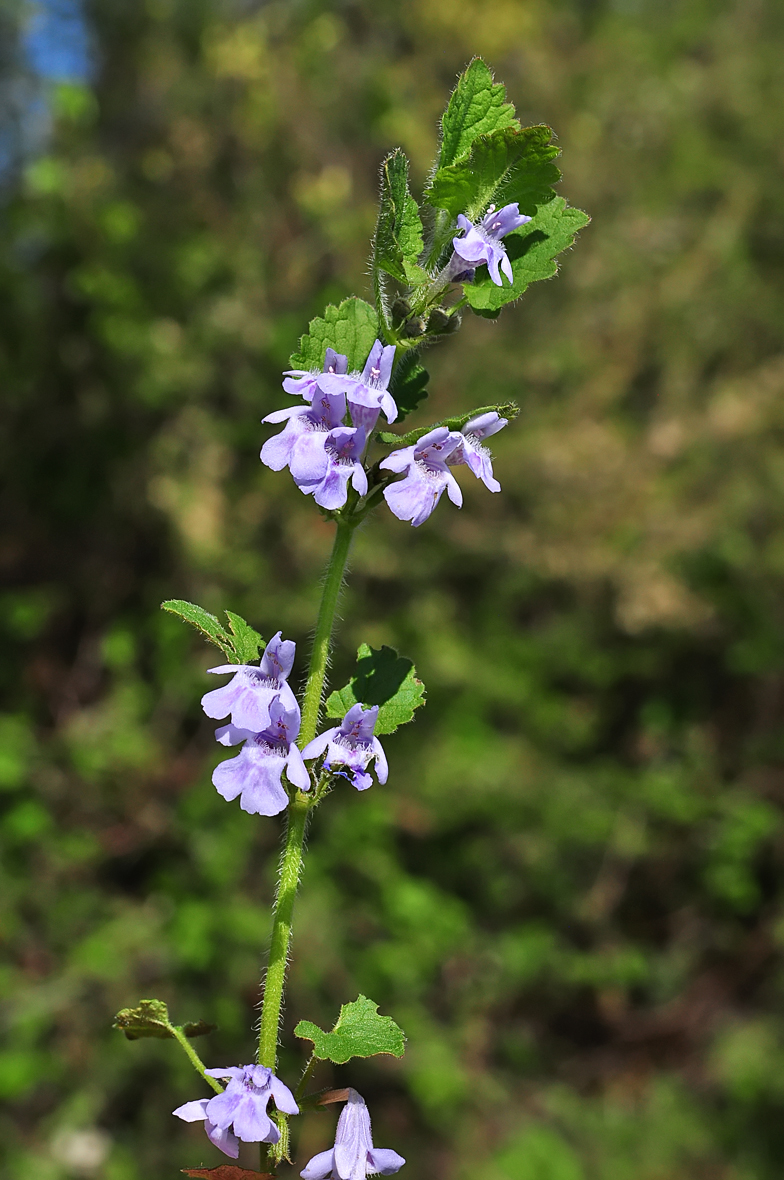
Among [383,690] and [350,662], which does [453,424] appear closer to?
[383,690]

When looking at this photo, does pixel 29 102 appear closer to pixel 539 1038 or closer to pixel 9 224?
pixel 9 224

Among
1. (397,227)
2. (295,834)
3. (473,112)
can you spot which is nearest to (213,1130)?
(295,834)

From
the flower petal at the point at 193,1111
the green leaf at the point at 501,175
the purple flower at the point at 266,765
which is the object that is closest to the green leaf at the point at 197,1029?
the flower petal at the point at 193,1111

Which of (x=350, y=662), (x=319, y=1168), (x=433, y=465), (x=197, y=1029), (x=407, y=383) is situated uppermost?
(x=350, y=662)

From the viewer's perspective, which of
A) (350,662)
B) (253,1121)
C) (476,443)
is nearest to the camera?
(253,1121)

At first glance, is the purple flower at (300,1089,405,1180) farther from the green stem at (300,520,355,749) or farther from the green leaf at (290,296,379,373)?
the green leaf at (290,296,379,373)

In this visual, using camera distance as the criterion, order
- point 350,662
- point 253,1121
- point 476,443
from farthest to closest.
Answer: point 350,662 → point 476,443 → point 253,1121

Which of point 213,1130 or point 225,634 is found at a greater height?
point 225,634

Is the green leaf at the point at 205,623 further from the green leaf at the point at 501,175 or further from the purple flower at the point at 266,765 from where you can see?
the green leaf at the point at 501,175
